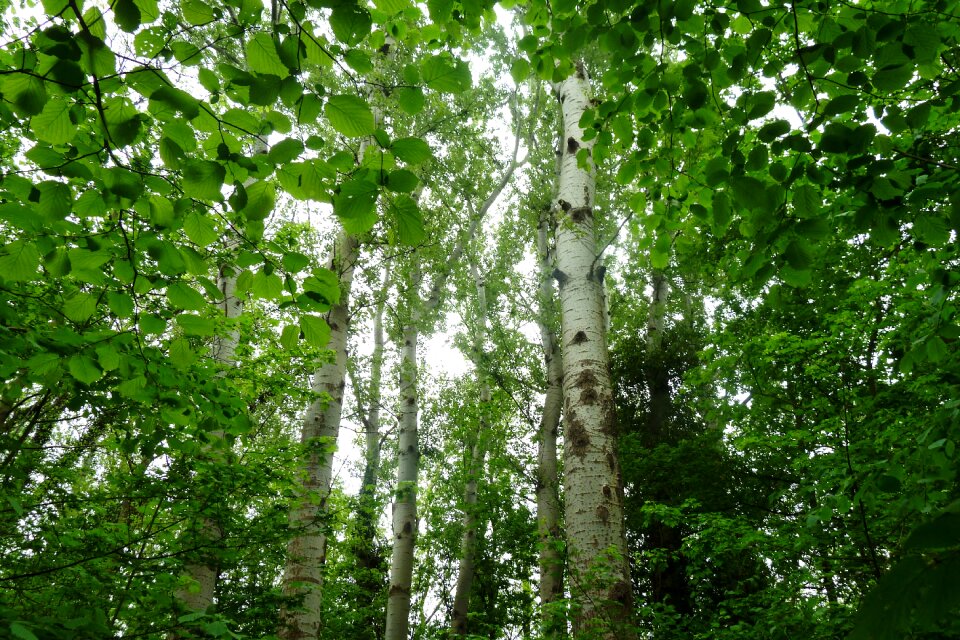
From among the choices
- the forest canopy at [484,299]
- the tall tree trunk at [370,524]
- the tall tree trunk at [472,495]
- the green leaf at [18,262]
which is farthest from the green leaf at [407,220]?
the tall tree trunk at [370,524]

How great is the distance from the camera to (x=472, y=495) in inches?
348

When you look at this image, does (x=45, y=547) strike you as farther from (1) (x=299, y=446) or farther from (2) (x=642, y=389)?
(2) (x=642, y=389)

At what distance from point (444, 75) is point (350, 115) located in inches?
9.7

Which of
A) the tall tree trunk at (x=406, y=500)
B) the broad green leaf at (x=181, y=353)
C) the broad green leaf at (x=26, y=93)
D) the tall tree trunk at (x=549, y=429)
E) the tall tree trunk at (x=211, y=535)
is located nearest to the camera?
the broad green leaf at (x=26, y=93)

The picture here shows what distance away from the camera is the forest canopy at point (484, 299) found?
1.32 m

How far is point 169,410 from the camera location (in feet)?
7.13

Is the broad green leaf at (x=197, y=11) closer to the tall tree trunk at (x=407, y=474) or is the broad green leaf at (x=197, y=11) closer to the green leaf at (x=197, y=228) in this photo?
the green leaf at (x=197, y=228)

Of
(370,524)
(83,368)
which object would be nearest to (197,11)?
(83,368)

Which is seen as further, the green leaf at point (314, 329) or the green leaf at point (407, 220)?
the green leaf at point (314, 329)

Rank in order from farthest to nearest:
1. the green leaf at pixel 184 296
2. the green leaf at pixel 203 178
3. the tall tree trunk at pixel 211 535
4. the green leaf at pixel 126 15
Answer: the tall tree trunk at pixel 211 535 < the green leaf at pixel 184 296 < the green leaf at pixel 203 178 < the green leaf at pixel 126 15

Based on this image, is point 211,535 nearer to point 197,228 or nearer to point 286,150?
point 197,228

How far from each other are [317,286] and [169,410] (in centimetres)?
118

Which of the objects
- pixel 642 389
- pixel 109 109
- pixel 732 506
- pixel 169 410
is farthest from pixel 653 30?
pixel 642 389

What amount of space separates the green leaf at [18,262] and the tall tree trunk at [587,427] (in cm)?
252
